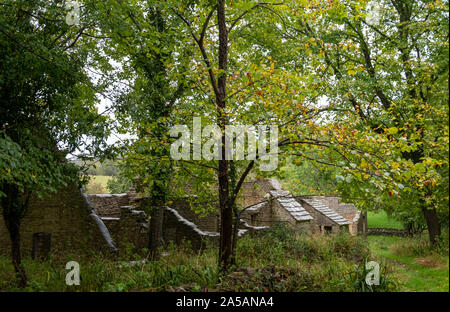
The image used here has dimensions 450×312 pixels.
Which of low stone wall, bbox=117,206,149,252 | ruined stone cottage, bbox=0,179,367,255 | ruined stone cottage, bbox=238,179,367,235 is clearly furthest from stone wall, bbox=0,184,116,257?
ruined stone cottage, bbox=238,179,367,235

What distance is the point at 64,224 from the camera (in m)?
13.4

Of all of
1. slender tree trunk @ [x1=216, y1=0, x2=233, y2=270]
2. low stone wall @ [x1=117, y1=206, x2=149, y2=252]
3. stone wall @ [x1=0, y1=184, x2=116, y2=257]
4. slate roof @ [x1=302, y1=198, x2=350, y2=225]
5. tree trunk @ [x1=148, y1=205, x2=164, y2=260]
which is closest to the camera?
slender tree trunk @ [x1=216, y1=0, x2=233, y2=270]

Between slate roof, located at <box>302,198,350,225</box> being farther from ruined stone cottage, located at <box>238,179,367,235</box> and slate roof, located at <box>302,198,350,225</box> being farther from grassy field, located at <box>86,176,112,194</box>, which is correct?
grassy field, located at <box>86,176,112,194</box>

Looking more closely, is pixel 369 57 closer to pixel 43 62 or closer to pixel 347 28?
pixel 347 28

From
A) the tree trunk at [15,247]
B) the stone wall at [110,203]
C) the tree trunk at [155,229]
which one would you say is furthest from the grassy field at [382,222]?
the tree trunk at [15,247]

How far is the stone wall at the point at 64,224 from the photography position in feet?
43.3

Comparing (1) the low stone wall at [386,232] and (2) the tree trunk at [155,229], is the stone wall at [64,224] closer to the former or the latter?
(2) the tree trunk at [155,229]

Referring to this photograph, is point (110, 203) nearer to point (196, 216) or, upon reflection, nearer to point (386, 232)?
point (196, 216)

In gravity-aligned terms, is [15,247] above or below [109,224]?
above

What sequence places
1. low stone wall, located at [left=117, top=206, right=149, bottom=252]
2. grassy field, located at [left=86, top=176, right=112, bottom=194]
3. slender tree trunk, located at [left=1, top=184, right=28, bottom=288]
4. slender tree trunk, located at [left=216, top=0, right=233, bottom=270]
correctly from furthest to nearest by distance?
grassy field, located at [left=86, top=176, right=112, bottom=194], low stone wall, located at [left=117, top=206, right=149, bottom=252], slender tree trunk, located at [left=1, top=184, right=28, bottom=288], slender tree trunk, located at [left=216, top=0, right=233, bottom=270]

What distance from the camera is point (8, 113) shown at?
672 cm

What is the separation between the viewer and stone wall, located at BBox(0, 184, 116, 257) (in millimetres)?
13188

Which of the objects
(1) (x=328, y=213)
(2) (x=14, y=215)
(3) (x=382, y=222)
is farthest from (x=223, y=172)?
(3) (x=382, y=222)

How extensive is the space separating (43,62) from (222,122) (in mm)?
3572
